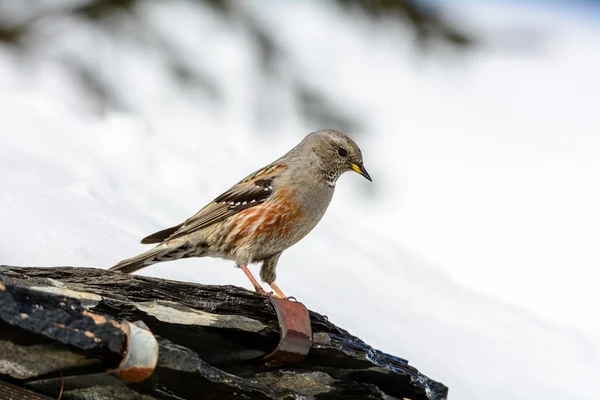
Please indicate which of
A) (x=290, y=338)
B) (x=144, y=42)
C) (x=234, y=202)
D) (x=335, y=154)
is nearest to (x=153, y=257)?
(x=234, y=202)

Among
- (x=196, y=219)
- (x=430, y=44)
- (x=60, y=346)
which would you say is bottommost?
(x=60, y=346)

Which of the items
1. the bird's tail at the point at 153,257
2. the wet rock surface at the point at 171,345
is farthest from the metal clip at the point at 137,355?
the bird's tail at the point at 153,257

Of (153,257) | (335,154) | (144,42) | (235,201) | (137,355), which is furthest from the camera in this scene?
(144,42)

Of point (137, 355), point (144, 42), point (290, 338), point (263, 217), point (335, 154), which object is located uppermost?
point (144, 42)

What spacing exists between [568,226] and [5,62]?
5088mm

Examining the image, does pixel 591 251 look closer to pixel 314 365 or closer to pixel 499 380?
pixel 499 380

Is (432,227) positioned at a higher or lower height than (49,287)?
higher

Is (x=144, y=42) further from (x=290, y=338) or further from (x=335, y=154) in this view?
(x=290, y=338)

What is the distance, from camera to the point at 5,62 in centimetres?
842

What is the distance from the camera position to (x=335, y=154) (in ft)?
18.3

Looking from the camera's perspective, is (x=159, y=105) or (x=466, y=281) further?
(x=159, y=105)

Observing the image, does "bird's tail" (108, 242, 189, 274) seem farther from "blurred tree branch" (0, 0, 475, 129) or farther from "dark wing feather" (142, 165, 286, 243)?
"blurred tree branch" (0, 0, 475, 129)

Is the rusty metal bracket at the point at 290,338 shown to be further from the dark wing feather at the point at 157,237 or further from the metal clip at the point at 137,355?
the dark wing feather at the point at 157,237

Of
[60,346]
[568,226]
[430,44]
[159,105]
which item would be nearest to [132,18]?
[159,105]
